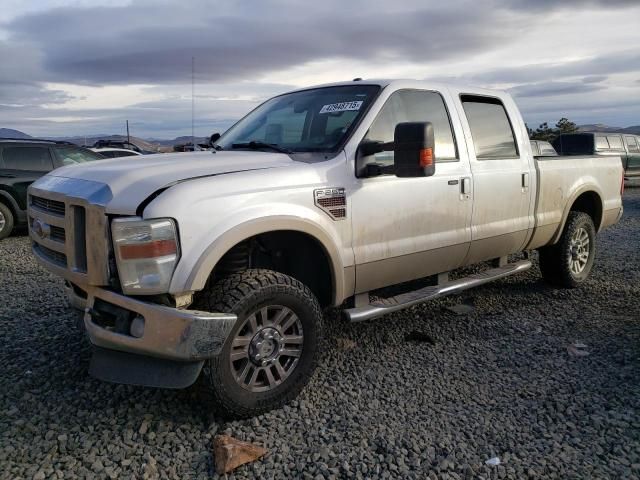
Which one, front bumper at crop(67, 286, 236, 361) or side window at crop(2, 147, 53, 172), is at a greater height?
side window at crop(2, 147, 53, 172)

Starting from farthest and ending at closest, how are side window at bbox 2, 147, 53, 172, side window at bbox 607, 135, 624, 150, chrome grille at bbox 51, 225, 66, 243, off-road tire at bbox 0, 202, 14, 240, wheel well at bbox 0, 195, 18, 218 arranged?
side window at bbox 607, 135, 624, 150
side window at bbox 2, 147, 53, 172
wheel well at bbox 0, 195, 18, 218
off-road tire at bbox 0, 202, 14, 240
chrome grille at bbox 51, 225, 66, 243

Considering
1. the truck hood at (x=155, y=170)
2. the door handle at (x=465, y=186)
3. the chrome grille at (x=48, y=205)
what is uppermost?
the truck hood at (x=155, y=170)

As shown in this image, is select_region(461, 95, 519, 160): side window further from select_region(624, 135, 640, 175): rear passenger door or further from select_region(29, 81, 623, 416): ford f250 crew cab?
select_region(624, 135, 640, 175): rear passenger door

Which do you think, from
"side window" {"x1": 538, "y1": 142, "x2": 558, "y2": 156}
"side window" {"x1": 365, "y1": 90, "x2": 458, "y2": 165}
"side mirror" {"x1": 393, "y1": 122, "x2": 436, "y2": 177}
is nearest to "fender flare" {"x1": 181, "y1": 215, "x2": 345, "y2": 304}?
"side mirror" {"x1": 393, "y1": 122, "x2": 436, "y2": 177}

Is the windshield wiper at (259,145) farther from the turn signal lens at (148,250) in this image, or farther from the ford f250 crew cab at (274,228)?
the turn signal lens at (148,250)

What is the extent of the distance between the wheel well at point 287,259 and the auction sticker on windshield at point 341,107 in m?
1.07

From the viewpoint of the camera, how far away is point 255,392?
125 inches

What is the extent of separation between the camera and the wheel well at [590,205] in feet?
19.9

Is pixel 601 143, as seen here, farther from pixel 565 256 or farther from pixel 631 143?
pixel 565 256

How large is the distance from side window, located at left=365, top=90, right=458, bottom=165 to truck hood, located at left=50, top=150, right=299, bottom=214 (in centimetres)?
74

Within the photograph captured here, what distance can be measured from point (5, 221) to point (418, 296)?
25.6 feet

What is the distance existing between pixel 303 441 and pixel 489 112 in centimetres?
344

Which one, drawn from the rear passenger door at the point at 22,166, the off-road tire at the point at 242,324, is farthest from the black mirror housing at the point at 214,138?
the rear passenger door at the point at 22,166

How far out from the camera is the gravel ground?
109 inches
